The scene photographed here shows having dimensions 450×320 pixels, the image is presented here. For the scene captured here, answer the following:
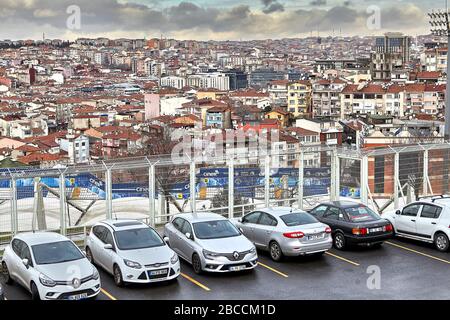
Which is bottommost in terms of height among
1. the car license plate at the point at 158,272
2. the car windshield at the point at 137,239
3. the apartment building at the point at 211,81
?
the car license plate at the point at 158,272

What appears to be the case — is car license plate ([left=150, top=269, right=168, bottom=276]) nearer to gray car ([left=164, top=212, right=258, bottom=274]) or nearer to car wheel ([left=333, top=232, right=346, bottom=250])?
gray car ([left=164, top=212, right=258, bottom=274])

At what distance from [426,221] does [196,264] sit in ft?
13.4

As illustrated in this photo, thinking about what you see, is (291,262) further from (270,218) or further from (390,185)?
(390,185)

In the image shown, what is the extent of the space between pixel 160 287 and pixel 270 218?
8.19ft

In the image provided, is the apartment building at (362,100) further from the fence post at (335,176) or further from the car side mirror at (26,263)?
the car side mirror at (26,263)

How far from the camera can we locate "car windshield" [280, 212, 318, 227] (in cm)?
1106

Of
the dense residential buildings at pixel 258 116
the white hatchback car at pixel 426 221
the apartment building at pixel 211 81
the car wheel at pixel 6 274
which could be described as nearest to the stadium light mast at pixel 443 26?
the white hatchback car at pixel 426 221

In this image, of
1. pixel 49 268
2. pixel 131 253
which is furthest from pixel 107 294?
pixel 49 268

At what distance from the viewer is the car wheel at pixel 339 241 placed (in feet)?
37.8

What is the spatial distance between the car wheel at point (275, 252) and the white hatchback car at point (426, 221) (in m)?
2.56

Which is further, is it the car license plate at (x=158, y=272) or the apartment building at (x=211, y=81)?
the apartment building at (x=211, y=81)

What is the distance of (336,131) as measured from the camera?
77438mm

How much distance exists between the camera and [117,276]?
9.62 meters
